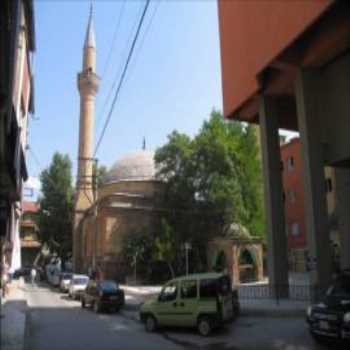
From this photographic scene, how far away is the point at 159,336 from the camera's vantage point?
1457cm

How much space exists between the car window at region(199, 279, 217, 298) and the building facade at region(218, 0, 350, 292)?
5.34 m

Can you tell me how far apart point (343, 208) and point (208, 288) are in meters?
10.3

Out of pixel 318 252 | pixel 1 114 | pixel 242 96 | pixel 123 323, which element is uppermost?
pixel 242 96

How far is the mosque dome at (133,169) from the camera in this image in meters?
51.4

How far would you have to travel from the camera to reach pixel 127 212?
142ft

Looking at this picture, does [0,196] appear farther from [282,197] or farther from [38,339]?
[282,197]

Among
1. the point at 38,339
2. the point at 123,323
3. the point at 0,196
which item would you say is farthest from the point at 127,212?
the point at 0,196

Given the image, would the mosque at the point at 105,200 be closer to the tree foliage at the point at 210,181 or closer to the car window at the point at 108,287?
the tree foliage at the point at 210,181

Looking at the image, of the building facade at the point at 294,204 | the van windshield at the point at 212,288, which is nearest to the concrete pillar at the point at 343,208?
the van windshield at the point at 212,288

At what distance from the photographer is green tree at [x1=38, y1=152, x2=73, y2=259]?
55.6 m

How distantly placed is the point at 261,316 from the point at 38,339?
25.8 ft

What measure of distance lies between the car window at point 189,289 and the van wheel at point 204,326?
0.78 m

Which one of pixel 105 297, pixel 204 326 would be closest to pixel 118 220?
pixel 105 297

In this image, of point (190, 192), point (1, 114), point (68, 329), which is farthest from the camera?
point (190, 192)
